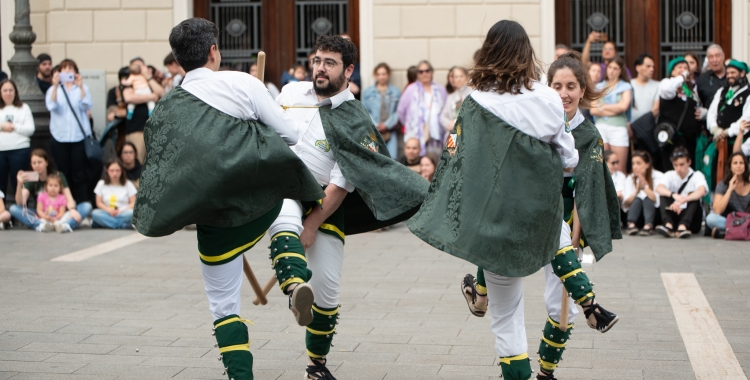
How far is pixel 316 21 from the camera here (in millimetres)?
15000

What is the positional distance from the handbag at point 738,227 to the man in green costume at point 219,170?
23.8ft

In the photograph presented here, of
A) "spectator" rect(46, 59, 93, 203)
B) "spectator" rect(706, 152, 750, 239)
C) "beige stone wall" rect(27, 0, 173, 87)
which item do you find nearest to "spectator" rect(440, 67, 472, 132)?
"spectator" rect(706, 152, 750, 239)

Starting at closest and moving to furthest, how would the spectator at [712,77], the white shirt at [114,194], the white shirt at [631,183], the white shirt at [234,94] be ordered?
the white shirt at [234,94]
the white shirt at [631,183]
the spectator at [712,77]
the white shirt at [114,194]

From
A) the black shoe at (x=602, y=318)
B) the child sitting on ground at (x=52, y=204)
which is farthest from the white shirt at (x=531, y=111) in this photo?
the child sitting on ground at (x=52, y=204)

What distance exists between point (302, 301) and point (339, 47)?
1338 millimetres

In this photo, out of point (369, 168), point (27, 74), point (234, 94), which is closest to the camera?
point (234, 94)

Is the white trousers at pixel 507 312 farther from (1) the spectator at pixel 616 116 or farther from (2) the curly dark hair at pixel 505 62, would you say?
(1) the spectator at pixel 616 116

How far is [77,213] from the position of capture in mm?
11852

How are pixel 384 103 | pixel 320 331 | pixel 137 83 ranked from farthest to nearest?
1. pixel 384 103
2. pixel 137 83
3. pixel 320 331

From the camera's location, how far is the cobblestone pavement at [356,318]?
18.1 feet

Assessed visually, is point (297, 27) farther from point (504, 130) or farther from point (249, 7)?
point (504, 130)

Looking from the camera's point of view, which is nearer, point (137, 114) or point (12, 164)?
point (12, 164)

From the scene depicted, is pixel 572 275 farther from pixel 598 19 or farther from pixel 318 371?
pixel 598 19

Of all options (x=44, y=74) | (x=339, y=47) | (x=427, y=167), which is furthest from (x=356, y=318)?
(x=44, y=74)
